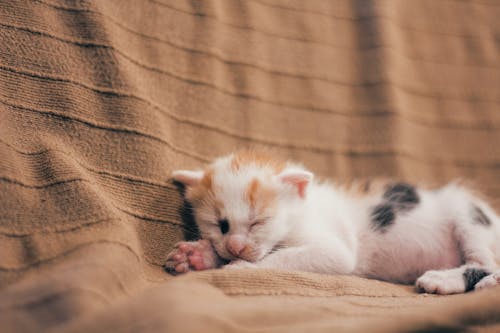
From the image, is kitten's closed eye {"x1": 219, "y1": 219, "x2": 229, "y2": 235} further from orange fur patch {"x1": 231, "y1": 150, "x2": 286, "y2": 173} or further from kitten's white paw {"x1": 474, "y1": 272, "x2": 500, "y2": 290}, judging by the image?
kitten's white paw {"x1": 474, "y1": 272, "x2": 500, "y2": 290}

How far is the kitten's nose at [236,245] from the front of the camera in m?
1.35

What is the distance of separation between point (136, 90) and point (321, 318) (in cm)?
85

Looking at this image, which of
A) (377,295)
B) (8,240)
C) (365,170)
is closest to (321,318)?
(377,295)

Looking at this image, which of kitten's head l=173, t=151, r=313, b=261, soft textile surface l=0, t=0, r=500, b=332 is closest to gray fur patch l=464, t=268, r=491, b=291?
soft textile surface l=0, t=0, r=500, b=332

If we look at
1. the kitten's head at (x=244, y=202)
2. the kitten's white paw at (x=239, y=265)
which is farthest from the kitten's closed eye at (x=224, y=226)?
the kitten's white paw at (x=239, y=265)

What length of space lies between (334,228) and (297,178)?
0.23 metres

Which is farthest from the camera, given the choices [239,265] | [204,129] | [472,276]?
[204,129]

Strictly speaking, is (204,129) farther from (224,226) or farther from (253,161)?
(224,226)

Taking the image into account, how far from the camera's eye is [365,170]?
1917 mm

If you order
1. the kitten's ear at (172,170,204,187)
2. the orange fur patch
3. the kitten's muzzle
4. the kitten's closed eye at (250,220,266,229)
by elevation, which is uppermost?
the orange fur patch

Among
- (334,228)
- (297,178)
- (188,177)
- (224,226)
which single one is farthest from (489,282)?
(188,177)

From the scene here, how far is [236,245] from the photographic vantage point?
1.35 m

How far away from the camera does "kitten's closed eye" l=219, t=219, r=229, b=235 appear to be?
1.42 metres

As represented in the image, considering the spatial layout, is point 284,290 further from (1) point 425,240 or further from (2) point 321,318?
(1) point 425,240
